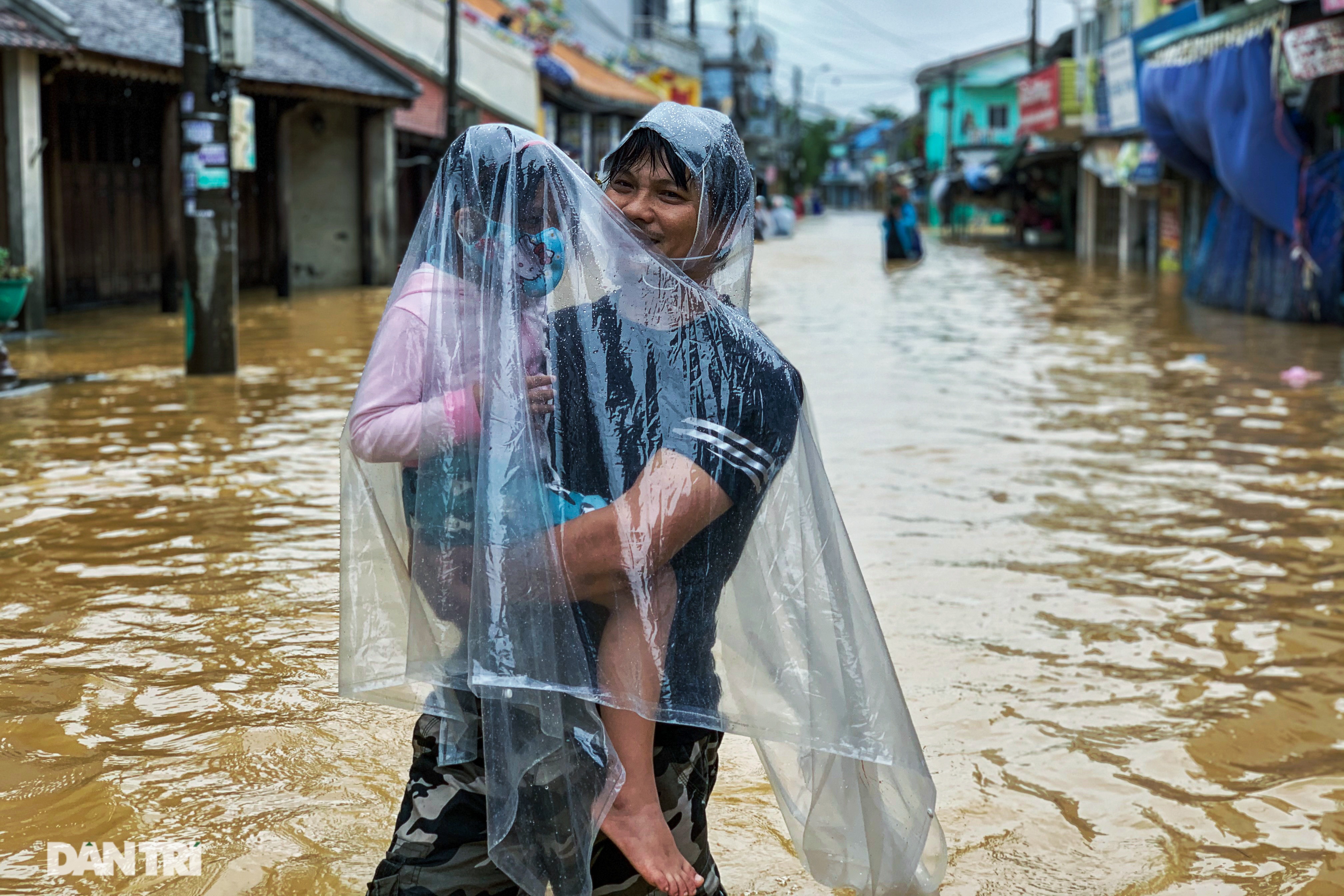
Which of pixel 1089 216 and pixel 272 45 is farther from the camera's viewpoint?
pixel 1089 216

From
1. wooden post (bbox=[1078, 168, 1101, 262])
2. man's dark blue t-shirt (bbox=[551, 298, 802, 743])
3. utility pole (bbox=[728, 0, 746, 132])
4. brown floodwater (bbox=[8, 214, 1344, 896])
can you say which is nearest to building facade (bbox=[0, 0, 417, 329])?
brown floodwater (bbox=[8, 214, 1344, 896])

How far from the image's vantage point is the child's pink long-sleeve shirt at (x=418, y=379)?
6.72 feet

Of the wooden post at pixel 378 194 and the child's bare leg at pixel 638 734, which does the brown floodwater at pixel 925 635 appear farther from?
the wooden post at pixel 378 194

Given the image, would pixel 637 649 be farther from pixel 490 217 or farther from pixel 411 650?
pixel 490 217

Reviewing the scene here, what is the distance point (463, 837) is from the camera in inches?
82.2

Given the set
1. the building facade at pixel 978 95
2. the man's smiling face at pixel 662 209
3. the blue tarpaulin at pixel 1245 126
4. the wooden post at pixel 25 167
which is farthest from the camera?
the building facade at pixel 978 95

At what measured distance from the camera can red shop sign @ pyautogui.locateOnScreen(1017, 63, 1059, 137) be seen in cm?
3161

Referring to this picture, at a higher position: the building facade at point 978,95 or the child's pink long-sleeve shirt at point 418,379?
the building facade at point 978,95

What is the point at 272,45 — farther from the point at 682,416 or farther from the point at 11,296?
the point at 682,416

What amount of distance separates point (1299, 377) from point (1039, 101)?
77.7 ft

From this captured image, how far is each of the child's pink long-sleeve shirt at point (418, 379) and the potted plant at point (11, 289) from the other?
10375 millimetres

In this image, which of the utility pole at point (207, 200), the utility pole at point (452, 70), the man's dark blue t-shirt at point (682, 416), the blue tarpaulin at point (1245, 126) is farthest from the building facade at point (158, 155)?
the blue tarpaulin at point (1245, 126)

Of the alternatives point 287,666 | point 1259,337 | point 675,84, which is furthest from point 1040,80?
point 287,666

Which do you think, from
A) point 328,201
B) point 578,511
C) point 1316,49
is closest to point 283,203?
point 328,201
